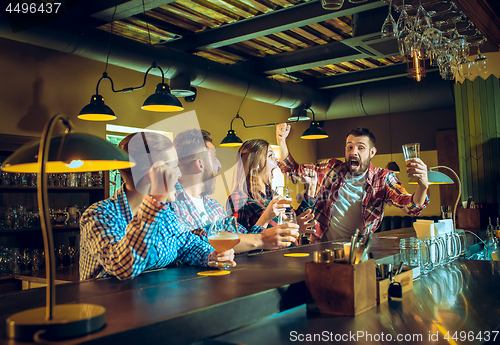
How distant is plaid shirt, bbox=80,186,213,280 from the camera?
132 cm

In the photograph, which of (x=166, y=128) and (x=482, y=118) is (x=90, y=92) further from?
(x=482, y=118)

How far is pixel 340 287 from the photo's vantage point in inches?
53.4

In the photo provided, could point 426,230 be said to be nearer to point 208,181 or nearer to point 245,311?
point 208,181

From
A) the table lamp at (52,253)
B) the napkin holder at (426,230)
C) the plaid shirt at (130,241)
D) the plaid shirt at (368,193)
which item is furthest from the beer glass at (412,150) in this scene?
the table lamp at (52,253)

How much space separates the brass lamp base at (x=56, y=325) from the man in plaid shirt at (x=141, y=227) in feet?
1.38

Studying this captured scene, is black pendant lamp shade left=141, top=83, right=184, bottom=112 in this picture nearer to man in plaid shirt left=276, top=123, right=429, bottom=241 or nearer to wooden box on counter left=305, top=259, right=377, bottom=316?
man in plaid shirt left=276, top=123, right=429, bottom=241

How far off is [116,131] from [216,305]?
5.03 meters

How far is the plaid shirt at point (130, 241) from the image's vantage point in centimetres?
132

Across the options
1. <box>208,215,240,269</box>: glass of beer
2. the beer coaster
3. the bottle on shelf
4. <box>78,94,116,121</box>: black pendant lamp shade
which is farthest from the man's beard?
the bottle on shelf

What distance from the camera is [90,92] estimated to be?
5.34 metres

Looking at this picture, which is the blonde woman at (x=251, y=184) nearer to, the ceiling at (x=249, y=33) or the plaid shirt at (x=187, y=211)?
the plaid shirt at (x=187, y=211)

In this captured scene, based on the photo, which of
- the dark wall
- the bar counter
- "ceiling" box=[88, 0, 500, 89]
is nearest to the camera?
the bar counter

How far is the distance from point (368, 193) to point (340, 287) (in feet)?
7.37

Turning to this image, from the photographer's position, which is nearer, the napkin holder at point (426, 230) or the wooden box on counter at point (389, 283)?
the wooden box on counter at point (389, 283)
